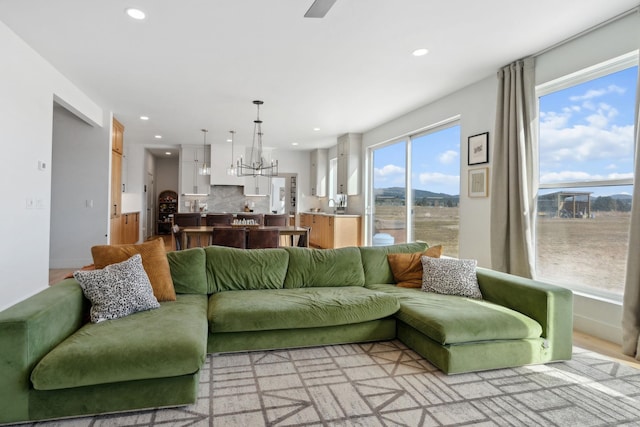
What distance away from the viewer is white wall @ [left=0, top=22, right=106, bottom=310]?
3.51 m

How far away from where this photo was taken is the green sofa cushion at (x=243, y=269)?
3.22m

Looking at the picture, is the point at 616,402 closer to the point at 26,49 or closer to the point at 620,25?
the point at 620,25

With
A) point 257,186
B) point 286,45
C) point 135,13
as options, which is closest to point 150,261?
point 135,13

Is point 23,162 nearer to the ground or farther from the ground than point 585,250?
farther from the ground

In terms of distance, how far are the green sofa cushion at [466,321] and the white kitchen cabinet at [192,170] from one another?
27.6 feet

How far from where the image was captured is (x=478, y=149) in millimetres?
4660

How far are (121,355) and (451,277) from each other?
256 centimetres

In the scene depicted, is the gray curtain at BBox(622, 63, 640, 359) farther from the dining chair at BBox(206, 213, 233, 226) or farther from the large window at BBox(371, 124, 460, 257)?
the dining chair at BBox(206, 213, 233, 226)

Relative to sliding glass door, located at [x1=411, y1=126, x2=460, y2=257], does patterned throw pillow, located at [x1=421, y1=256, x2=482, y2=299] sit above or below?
below

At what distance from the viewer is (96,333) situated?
207cm

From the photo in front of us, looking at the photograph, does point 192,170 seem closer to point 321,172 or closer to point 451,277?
point 321,172

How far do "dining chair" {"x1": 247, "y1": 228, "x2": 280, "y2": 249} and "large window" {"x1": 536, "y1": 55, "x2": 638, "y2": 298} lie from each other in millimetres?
3110

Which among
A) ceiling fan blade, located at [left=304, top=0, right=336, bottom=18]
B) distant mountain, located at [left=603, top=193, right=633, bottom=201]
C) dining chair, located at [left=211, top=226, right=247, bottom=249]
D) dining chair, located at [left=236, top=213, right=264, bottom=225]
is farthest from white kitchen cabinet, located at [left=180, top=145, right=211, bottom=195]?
distant mountain, located at [left=603, top=193, right=633, bottom=201]

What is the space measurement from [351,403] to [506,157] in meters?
3.20
